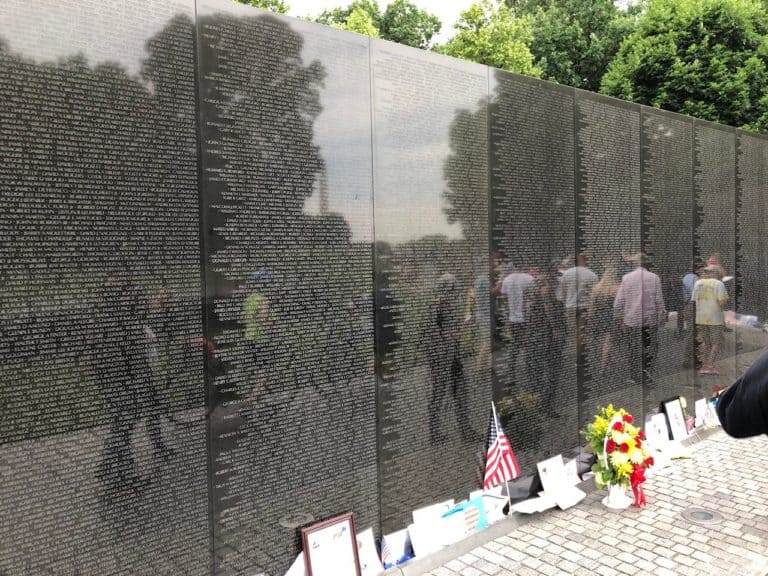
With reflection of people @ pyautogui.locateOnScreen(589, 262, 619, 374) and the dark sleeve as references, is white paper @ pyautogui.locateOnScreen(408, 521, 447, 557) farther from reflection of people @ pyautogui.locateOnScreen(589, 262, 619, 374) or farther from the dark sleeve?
the dark sleeve

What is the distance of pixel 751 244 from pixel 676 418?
3388 millimetres

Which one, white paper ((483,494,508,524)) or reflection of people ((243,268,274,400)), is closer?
reflection of people ((243,268,274,400))

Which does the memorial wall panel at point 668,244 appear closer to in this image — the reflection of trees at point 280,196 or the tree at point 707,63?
the reflection of trees at point 280,196

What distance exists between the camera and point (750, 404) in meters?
2.20

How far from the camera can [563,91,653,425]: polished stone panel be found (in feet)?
22.0

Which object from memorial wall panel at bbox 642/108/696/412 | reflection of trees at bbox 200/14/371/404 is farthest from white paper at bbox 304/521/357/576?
memorial wall panel at bbox 642/108/696/412

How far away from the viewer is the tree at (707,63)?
14812 mm

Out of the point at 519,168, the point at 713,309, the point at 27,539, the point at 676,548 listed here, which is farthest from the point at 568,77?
the point at 27,539

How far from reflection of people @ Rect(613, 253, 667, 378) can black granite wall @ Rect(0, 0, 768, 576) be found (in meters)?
0.61

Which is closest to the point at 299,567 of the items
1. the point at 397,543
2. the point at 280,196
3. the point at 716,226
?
the point at 397,543

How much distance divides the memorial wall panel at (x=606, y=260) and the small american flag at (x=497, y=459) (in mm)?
1364

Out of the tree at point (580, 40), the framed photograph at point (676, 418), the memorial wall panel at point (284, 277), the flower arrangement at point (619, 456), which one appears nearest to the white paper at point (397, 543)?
the memorial wall panel at point (284, 277)

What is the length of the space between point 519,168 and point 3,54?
170 inches

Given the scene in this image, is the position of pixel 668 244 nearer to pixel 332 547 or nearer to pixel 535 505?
pixel 535 505
